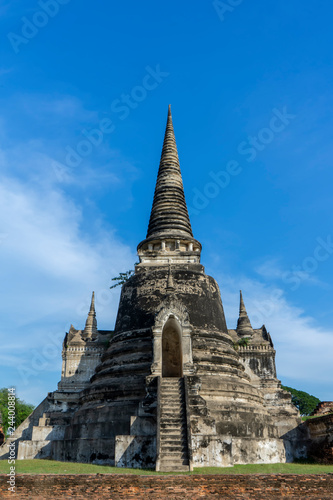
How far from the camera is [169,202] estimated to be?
2362 centimetres

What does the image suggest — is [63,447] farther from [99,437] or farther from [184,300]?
[184,300]

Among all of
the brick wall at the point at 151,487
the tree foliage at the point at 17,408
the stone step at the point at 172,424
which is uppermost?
the tree foliage at the point at 17,408

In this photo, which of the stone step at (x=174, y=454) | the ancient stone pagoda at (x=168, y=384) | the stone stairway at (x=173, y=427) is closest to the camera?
the stone stairway at (x=173, y=427)

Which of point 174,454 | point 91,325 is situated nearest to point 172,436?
point 174,454

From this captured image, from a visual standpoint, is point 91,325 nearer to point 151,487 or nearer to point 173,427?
point 173,427

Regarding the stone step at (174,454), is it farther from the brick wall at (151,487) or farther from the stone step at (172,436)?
the brick wall at (151,487)

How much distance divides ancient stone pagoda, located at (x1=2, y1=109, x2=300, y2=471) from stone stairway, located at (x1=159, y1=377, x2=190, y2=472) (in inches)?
1.1

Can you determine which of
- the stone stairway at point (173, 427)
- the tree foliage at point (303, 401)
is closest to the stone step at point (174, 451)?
the stone stairway at point (173, 427)

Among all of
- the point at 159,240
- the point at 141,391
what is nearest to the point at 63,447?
the point at 141,391

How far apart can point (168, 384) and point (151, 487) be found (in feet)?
17.2

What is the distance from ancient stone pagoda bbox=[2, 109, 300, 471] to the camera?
12398mm

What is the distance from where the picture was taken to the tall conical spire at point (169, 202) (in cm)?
2247

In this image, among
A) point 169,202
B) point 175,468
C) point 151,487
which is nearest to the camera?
point 151,487

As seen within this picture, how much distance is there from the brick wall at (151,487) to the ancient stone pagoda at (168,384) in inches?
78.5
